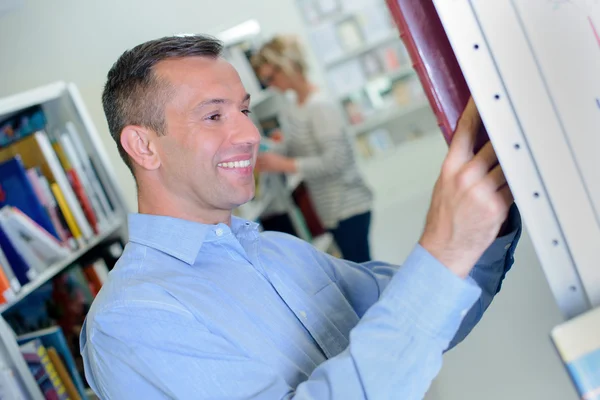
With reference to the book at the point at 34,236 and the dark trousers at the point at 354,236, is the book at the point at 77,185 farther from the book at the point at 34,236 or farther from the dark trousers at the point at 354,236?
→ the dark trousers at the point at 354,236

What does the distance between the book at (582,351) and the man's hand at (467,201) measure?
14 cm

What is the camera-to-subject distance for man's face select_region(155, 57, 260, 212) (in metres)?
1.18

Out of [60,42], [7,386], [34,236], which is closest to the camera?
[7,386]

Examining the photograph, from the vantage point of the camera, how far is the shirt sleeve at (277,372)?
0.79m

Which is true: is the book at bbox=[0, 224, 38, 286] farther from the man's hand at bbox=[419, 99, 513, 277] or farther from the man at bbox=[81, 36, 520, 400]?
the man's hand at bbox=[419, 99, 513, 277]

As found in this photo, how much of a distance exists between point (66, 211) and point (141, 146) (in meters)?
0.99

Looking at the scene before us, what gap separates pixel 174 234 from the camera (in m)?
1.13

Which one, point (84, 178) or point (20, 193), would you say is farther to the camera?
point (84, 178)

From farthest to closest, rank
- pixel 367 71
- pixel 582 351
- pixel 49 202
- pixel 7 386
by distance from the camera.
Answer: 1. pixel 367 71
2. pixel 49 202
3. pixel 7 386
4. pixel 582 351

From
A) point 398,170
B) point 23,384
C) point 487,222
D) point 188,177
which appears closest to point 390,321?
point 487,222

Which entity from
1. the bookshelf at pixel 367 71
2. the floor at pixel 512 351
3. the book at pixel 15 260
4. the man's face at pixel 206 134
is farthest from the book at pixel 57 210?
the bookshelf at pixel 367 71

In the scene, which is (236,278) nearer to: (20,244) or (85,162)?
(20,244)

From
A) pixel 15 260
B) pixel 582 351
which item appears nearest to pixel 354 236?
pixel 15 260

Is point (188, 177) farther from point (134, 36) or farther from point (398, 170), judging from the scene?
point (398, 170)
